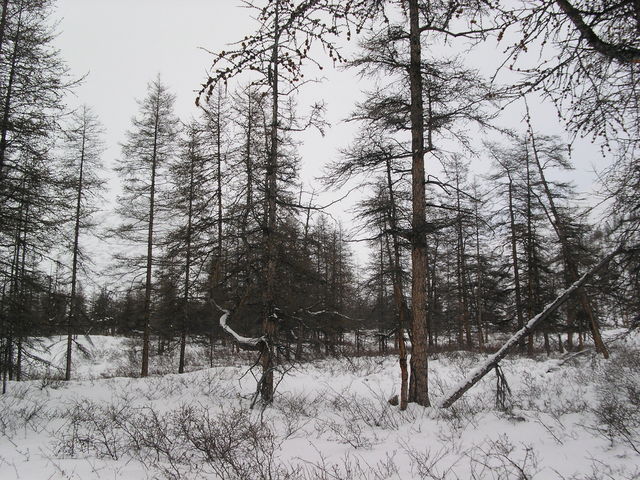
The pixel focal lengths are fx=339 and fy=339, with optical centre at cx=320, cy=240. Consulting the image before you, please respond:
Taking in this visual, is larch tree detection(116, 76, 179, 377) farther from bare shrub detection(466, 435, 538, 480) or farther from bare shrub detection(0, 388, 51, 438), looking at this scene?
bare shrub detection(466, 435, 538, 480)

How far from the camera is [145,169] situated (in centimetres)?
1755

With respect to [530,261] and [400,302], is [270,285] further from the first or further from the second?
[530,261]

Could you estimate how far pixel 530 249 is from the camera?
21.4 meters

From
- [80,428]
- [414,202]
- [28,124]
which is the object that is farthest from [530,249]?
[28,124]

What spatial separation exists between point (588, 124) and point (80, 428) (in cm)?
1066

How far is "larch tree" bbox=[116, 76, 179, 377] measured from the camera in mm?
17312

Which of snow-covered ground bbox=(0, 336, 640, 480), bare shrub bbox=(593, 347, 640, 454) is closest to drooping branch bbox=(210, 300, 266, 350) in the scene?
snow-covered ground bbox=(0, 336, 640, 480)

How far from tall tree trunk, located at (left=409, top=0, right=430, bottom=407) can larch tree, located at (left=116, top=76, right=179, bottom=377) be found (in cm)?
1367

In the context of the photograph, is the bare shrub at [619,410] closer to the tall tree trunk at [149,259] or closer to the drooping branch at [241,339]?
the drooping branch at [241,339]

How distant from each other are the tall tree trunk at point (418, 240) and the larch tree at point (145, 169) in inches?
538

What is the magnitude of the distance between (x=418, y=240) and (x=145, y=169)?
15190 millimetres

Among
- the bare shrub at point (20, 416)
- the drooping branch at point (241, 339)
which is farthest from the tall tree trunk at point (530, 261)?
the bare shrub at point (20, 416)

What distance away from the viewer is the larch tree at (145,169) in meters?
17.3

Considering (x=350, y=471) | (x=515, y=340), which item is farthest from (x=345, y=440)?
(x=515, y=340)
